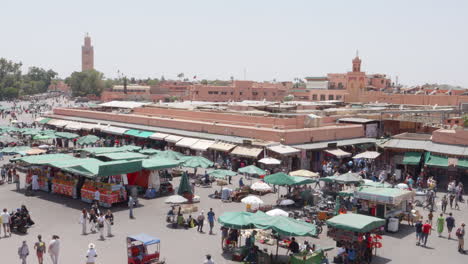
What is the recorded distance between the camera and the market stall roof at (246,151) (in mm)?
28484

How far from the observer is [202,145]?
1248 inches

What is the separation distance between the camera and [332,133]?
33.2m

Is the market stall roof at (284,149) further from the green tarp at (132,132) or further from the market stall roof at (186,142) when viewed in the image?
the green tarp at (132,132)

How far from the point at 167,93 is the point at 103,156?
100065 millimetres

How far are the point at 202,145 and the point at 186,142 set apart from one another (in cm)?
164

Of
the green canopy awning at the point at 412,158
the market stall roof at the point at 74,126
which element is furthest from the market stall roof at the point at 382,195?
the market stall roof at the point at 74,126

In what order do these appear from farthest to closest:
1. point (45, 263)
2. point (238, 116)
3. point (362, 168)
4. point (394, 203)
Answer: point (238, 116) < point (362, 168) < point (394, 203) < point (45, 263)

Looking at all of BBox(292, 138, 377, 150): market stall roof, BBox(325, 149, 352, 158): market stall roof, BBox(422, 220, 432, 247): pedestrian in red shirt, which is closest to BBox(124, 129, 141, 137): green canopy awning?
BBox(292, 138, 377, 150): market stall roof

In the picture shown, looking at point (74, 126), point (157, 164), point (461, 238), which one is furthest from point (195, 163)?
point (74, 126)

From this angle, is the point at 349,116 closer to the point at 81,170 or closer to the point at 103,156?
the point at 103,156

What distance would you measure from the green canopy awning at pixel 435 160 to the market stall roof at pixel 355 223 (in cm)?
1272

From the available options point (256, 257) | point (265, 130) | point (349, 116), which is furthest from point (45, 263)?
point (349, 116)

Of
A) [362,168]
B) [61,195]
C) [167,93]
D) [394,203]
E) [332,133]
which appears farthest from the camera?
[167,93]

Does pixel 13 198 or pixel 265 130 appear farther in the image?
pixel 265 130
